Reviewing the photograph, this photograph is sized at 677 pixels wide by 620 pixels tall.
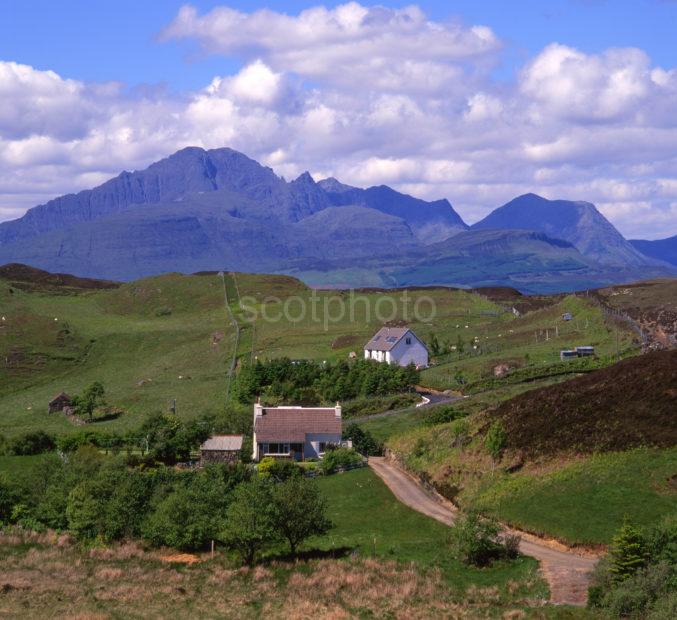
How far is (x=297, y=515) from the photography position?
163 ft

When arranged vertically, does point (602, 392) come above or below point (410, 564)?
above

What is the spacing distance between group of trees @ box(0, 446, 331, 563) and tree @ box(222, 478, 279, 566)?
5cm

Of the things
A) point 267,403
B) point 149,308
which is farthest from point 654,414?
point 149,308

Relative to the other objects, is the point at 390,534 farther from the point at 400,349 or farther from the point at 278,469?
the point at 400,349

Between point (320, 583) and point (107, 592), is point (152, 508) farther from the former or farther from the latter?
point (320, 583)

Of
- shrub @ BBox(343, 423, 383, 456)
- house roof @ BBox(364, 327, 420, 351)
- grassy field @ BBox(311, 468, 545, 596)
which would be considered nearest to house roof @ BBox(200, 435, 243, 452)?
shrub @ BBox(343, 423, 383, 456)

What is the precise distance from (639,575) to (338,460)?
34.2 metres

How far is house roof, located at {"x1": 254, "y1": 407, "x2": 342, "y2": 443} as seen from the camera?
76000mm

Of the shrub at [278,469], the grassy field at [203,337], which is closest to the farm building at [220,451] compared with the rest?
the shrub at [278,469]

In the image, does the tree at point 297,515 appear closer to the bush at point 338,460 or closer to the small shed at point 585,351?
the bush at point 338,460

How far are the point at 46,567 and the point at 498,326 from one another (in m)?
93.3

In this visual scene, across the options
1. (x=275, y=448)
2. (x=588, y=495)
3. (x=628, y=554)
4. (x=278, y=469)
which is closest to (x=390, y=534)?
(x=588, y=495)

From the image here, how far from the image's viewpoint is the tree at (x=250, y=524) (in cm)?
4850

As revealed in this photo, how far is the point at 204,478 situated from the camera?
58.0 metres
